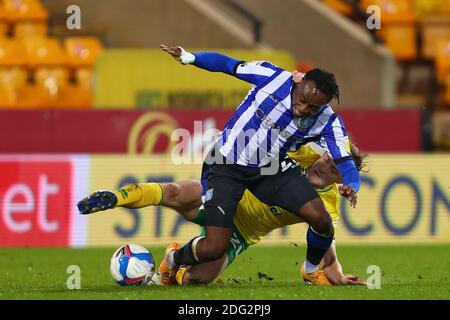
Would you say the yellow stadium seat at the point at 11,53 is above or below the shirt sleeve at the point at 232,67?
above

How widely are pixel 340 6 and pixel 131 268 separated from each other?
11.8 metres

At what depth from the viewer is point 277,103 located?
349 inches

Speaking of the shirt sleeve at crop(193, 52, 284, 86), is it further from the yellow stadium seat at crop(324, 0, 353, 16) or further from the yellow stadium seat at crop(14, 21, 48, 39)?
the yellow stadium seat at crop(324, 0, 353, 16)

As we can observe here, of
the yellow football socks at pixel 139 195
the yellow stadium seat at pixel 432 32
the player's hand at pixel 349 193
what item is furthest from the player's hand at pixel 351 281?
the yellow stadium seat at pixel 432 32

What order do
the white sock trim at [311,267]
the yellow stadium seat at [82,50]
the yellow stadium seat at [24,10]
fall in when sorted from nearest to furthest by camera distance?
the white sock trim at [311,267] → the yellow stadium seat at [82,50] → the yellow stadium seat at [24,10]

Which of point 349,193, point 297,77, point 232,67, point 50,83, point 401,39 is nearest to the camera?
point 349,193

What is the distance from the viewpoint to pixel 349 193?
27.8 ft

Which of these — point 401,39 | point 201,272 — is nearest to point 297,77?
point 201,272

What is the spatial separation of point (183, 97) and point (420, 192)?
3953mm

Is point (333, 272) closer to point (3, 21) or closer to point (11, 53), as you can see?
point (11, 53)

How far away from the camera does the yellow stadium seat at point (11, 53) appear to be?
704 inches

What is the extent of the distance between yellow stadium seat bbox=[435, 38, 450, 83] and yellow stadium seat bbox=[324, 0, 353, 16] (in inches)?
73.2

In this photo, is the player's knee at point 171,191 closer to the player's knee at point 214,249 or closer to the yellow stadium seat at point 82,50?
the player's knee at point 214,249

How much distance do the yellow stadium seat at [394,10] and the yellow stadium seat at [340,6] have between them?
24 centimetres
